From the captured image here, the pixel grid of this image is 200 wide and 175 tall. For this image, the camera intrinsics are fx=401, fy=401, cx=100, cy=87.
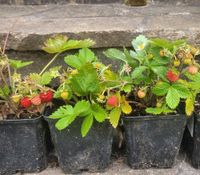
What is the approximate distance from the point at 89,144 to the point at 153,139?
27cm

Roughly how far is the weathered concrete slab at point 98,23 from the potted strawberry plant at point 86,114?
276 mm

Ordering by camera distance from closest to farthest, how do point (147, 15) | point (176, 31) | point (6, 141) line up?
point (6, 141) < point (176, 31) < point (147, 15)

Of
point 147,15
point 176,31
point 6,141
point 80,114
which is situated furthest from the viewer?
point 147,15

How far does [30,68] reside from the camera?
1.98 meters

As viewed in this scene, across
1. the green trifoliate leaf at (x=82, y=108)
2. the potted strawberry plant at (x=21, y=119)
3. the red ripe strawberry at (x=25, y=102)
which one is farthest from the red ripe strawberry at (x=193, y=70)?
the red ripe strawberry at (x=25, y=102)

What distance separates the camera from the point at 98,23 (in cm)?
204

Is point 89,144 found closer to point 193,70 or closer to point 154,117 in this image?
point 154,117

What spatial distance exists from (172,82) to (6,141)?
0.75 metres

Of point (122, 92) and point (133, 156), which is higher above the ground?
→ point (122, 92)

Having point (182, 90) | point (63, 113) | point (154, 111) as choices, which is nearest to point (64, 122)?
point (63, 113)

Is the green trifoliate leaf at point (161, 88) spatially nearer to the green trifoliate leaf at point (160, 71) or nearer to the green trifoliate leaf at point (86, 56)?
the green trifoliate leaf at point (160, 71)

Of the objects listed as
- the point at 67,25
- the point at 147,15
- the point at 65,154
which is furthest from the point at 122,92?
the point at 147,15

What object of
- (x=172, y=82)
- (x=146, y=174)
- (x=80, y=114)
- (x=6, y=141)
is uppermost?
(x=172, y=82)

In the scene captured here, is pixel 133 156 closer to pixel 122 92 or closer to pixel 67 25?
pixel 122 92
